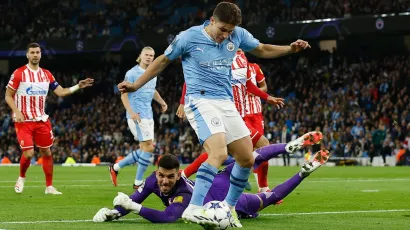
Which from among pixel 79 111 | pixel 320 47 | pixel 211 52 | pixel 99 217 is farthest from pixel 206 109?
pixel 79 111

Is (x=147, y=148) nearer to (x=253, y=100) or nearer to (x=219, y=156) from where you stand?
(x=253, y=100)

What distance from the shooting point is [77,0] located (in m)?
49.2

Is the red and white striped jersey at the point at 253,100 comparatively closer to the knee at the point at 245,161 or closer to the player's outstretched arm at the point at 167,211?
the knee at the point at 245,161

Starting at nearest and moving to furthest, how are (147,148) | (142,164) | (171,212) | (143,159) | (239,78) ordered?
1. (171,212)
2. (239,78)
3. (142,164)
4. (143,159)
5. (147,148)

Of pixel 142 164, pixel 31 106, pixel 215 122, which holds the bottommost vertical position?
pixel 142 164

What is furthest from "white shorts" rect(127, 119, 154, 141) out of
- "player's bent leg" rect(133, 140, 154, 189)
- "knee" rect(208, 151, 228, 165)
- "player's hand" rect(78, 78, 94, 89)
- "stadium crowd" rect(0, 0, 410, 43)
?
"stadium crowd" rect(0, 0, 410, 43)

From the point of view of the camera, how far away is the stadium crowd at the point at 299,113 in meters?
30.5

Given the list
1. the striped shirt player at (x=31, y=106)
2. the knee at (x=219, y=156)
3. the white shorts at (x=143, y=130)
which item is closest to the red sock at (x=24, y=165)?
the striped shirt player at (x=31, y=106)

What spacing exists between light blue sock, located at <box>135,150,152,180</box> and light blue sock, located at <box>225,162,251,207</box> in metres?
6.79

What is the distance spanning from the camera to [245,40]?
8523mm

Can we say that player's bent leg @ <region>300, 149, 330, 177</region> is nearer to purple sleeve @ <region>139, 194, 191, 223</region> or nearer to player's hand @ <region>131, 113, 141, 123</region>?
purple sleeve @ <region>139, 194, 191, 223</region>

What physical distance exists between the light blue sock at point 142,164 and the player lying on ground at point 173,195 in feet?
20.3

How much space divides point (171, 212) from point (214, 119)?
1.08 meters

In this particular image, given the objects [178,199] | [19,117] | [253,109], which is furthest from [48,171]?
[178,199]
